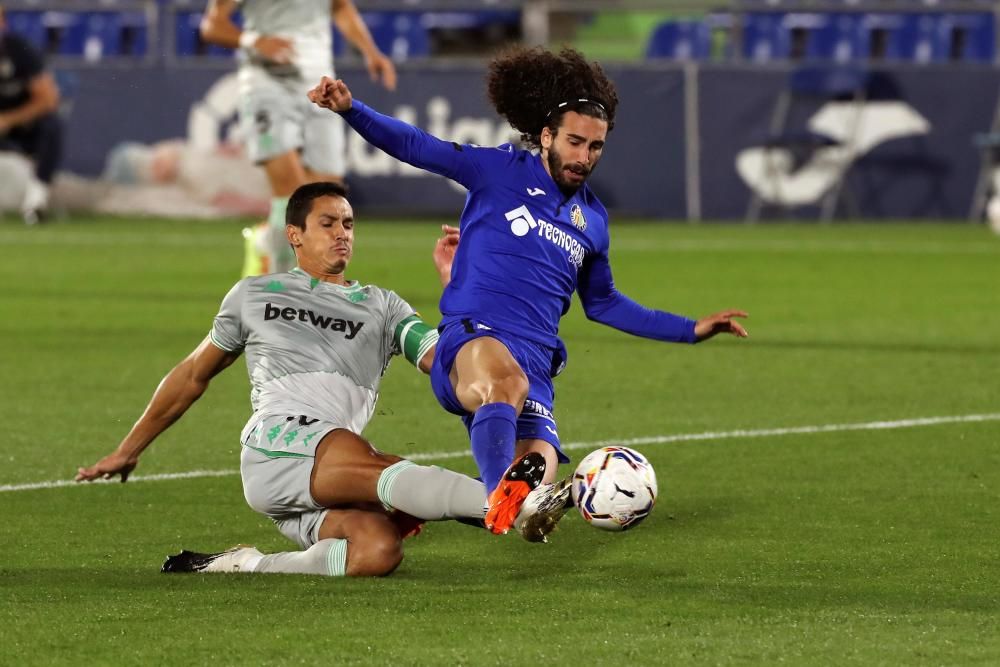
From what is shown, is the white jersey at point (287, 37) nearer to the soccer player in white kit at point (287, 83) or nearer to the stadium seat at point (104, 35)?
the soccer player in white kit at point (287, 83)

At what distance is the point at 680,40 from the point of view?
24469mm

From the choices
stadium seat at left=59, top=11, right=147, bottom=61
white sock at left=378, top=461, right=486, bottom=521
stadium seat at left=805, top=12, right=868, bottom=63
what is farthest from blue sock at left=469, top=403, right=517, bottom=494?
stadium seat at left=59, top=11, right=147, bottom=61

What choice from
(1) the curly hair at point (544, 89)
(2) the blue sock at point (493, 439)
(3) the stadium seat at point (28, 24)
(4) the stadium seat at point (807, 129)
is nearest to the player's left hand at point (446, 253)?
(1) the curly hair at point (544, 89)

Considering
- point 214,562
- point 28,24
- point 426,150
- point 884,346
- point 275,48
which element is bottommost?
point 884,346

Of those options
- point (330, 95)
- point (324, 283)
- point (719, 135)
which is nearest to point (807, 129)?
point (719, 135)

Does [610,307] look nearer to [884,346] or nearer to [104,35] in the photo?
[884,346]

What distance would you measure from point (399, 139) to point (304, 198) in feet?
1.11

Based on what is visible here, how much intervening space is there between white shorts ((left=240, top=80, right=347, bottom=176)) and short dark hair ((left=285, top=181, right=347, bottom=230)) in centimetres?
480

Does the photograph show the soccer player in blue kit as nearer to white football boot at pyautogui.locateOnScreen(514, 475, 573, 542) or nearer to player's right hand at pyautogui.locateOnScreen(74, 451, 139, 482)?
white football boot at pyautogui.locateOnScreen(514, 475, 573, 542)

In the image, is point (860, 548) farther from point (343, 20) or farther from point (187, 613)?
point (343, 20)

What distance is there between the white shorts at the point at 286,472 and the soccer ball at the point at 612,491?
753 millimetres

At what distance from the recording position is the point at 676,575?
17.6 ft

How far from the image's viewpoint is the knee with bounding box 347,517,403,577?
17.5 feet

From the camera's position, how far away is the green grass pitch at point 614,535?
458 cm
